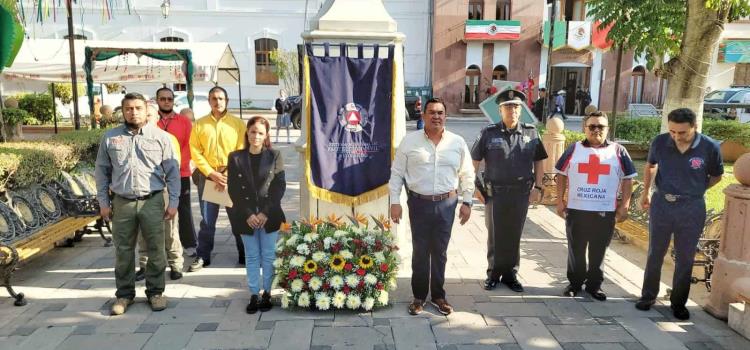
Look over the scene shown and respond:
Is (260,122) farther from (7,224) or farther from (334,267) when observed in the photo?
(7,224)

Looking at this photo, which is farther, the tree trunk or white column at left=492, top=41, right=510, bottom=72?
white column at left=492, top=41, right=510, bottom=72

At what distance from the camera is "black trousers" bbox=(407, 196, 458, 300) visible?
4.00 metres

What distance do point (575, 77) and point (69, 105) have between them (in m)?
23.9

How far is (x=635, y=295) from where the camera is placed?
15.2 feet

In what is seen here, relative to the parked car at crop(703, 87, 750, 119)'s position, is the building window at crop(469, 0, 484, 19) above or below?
above

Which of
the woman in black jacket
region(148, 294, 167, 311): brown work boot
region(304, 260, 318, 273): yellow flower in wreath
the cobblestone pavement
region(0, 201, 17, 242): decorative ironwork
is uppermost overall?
the woman in black jacket

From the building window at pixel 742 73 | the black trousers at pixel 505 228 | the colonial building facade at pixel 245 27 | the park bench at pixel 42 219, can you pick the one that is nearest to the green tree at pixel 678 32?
the black trousers at pixel 505 228

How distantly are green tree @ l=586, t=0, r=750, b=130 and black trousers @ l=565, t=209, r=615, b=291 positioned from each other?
2.97 m

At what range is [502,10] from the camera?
28.2 metres

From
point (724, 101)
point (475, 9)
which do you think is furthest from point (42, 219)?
point (475, 9)

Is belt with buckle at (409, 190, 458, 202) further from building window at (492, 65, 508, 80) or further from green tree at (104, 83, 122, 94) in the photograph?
building window at (492, 65, 508, 80)

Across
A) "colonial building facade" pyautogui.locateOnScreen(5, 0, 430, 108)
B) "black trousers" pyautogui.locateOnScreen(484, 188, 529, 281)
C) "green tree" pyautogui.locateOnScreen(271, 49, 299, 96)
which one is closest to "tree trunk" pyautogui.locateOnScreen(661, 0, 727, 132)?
"black trousers" pyautogui.locateOnScreen(484, 188, 529, 281)

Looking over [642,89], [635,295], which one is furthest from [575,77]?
[635,295]

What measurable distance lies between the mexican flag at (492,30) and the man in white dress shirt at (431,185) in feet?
79.5
